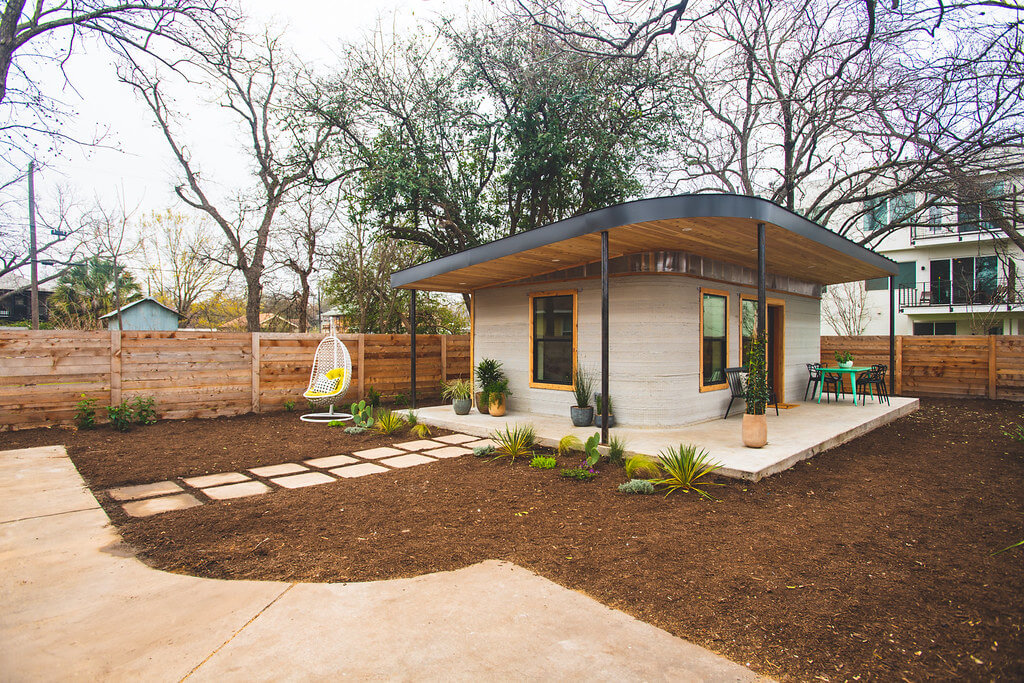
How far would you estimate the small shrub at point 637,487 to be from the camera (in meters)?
3.86

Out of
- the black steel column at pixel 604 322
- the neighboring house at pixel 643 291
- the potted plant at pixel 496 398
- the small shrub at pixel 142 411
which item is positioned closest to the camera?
the black steel column at pixel 604 322

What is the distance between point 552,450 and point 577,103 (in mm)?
7360

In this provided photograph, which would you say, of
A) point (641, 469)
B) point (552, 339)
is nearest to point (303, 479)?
point (641, 469)

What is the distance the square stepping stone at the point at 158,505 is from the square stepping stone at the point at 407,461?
1.71m

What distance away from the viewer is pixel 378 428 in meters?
6.77

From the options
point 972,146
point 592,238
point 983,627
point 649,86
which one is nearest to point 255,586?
point 983,627

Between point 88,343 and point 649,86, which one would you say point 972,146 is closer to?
point 649,86

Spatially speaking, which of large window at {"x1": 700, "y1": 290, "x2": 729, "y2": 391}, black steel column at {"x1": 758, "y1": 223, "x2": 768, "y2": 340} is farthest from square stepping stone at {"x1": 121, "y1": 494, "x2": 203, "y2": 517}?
large window at {"x1": 700, "y1": 290, "x2": 729, "y2": 391}

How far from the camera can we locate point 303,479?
443 cm

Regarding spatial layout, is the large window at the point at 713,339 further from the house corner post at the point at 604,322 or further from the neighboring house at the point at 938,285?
the neighboring house at the point at 938,285

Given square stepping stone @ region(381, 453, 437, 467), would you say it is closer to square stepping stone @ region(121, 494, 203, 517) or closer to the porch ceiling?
square stepping stone @ region(121, 494, 203, 517)

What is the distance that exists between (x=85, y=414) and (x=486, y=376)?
17.9 ft

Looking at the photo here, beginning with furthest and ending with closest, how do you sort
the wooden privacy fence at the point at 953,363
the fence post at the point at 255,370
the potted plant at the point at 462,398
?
the wooden privacy fence at the point at 953,363, the fence post at the point at 255,370, the potted plant at the point at 462,398

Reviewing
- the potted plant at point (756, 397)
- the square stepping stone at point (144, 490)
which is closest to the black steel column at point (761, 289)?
the potted plant at point (756, 397)
